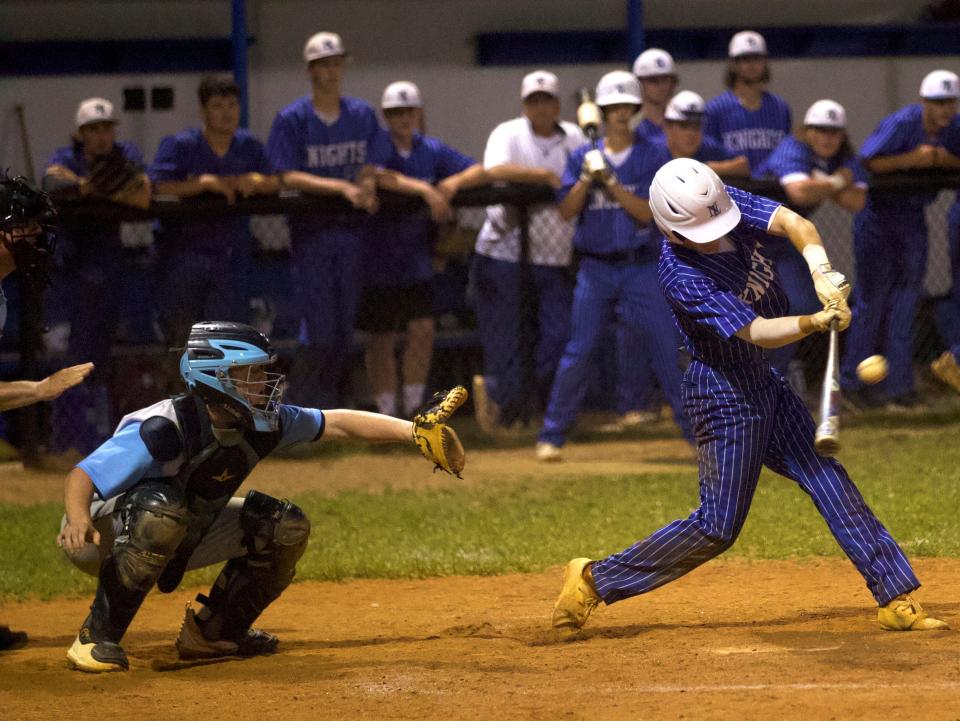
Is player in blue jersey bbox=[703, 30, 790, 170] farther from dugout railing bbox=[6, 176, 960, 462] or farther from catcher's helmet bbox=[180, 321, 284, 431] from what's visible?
catcher's helmet bbox=[180, 321, 284, 431]

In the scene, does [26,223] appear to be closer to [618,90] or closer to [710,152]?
[618,90]

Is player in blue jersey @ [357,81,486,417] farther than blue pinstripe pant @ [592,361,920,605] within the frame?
Yes

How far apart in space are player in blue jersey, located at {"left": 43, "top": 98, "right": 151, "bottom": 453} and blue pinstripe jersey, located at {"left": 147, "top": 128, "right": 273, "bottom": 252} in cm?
22

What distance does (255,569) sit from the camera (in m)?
5.48

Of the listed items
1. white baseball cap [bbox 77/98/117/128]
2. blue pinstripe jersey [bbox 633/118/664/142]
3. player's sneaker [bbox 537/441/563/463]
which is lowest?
player's sneaker [bbox 537/441/563/463]

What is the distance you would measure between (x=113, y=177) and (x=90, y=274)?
0.64 metres

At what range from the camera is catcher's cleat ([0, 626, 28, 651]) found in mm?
5816

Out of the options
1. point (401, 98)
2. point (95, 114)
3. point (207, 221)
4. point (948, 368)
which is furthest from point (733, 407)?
point (95, 114)

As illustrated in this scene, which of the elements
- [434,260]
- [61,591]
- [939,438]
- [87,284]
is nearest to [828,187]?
[939,438]

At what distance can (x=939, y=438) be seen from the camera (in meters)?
9.83

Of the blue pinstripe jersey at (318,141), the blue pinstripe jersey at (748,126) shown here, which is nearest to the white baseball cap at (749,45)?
the blue pinstripe jersey at (748,126)

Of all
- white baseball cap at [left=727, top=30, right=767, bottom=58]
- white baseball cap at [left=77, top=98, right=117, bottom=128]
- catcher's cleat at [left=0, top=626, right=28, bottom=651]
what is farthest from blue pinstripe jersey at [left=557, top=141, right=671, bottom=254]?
catcher's cleat at [left=0, top=626, right=28, bottom=651]

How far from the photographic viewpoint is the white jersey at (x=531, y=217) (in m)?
10.1

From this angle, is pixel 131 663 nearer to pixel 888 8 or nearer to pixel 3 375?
pixel 3 375
